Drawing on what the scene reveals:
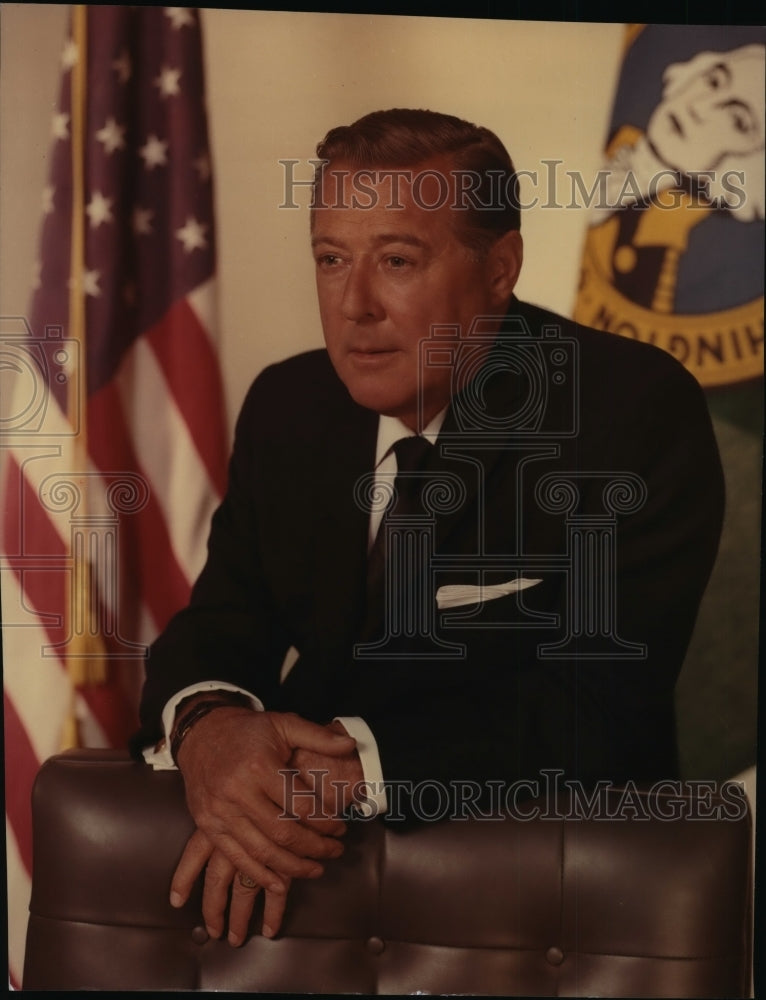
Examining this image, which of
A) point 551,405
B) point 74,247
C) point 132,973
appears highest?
point 74,247

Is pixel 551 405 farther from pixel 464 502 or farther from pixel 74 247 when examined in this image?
pixel 74 247

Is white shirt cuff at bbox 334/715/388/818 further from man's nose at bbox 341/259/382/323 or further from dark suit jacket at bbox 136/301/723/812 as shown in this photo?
man's nose at bbox 341/259/382/323

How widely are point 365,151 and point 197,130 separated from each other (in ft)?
1.11

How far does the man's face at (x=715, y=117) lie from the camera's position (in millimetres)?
2074

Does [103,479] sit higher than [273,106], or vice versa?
[273,106]

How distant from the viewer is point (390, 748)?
2004 mm

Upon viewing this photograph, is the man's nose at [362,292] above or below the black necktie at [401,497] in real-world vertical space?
above

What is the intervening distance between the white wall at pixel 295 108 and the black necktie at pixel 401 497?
29cm

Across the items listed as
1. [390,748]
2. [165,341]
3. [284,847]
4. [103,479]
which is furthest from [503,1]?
[284,847]

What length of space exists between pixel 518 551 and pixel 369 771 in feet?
1.72

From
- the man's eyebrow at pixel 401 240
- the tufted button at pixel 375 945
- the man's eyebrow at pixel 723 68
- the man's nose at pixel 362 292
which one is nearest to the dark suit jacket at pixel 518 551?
the man's nose at pixel 362 292

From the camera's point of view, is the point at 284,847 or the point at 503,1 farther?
the point at 503,1

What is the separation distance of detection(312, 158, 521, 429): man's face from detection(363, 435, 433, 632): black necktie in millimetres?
73

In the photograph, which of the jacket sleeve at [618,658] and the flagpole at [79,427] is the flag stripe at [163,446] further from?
the jacket sleeve at [618,658]
